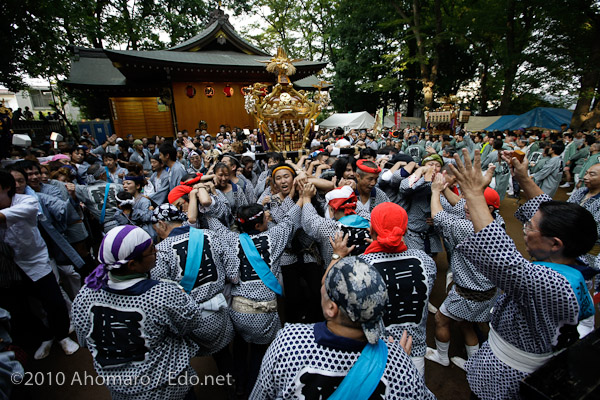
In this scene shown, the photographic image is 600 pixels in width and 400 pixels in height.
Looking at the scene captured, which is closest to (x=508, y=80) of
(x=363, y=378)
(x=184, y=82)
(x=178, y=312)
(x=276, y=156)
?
(x=184, y=82)

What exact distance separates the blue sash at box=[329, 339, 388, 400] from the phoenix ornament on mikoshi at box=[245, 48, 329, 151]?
4.42 m

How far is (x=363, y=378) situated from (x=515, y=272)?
2.78 feet

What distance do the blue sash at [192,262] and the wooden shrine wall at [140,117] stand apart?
15.4m

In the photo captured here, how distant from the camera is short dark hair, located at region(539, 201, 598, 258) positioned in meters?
1.40

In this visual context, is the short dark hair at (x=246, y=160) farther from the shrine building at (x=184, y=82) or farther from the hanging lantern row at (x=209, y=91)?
the hanging lantern row at (x=209, y=91)

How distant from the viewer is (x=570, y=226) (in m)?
1.41

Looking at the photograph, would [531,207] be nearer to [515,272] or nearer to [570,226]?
[570,226]

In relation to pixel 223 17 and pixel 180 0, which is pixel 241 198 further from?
pixel 180 0

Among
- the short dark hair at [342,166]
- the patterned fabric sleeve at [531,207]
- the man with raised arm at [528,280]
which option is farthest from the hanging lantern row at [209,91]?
the man with raised arm at [528,280]

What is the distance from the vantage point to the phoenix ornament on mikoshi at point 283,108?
16.5 feet

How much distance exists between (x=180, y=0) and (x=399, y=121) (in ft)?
61.8

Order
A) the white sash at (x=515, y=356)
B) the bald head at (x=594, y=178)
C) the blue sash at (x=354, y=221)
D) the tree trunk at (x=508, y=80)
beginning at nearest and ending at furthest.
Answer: the white sash at (x=515, y=356), the blue sash at (x=354, y=221), the bald head at (x=594, y=178), the tree trunk at (x=508, y=80)

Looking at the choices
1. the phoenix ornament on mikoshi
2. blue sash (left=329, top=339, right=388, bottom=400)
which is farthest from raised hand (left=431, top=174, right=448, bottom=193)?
the phoenix ornament on mikoshi

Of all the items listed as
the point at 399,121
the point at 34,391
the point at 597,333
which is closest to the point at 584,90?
the point at 399,121
